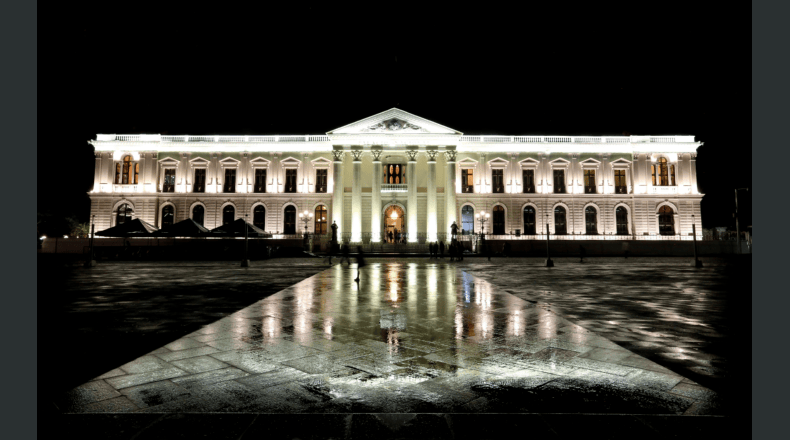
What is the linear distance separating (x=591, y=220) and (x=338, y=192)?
24972 millimetres

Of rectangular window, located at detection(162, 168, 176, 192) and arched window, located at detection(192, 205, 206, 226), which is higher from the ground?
rectangular window, located at detection(162, 168, 176, 192)

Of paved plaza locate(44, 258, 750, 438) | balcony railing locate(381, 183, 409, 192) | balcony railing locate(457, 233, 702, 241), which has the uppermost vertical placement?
balcony railing locate(381, 183, 409, 192)

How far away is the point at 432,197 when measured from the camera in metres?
38.2

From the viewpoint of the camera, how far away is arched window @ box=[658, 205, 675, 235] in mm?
40091

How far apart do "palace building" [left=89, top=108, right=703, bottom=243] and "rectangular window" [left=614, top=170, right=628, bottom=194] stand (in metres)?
0.10

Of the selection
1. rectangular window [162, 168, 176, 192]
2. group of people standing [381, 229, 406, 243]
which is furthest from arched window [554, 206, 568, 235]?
rectangular window [162, 168, 176, 192]

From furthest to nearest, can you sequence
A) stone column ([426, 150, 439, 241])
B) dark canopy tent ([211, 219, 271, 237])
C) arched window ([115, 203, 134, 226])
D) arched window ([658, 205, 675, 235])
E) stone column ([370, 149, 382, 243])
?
arched window ([658, 205, 675, 235])
arched window ([115, 203, 134, 226])
stone column ([370, 149, 382, 243])
stone column ([426, 150, 439, 241])
dark canopy tent ([211, 219, 271, 237])

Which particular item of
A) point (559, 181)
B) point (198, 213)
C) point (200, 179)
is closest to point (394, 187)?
point (559, 181)

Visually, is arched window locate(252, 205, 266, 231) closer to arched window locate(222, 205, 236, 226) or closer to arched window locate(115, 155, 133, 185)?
arched window locate(222, 205, 236, 226)

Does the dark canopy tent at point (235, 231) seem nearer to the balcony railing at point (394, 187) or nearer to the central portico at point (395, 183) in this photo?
the central portico at point (395, 183)

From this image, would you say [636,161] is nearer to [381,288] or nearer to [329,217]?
[329,217]

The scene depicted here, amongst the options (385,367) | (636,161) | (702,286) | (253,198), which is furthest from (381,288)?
(636,161)

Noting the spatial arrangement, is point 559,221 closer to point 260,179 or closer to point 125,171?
point 260,179

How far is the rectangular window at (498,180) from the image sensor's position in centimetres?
4103
